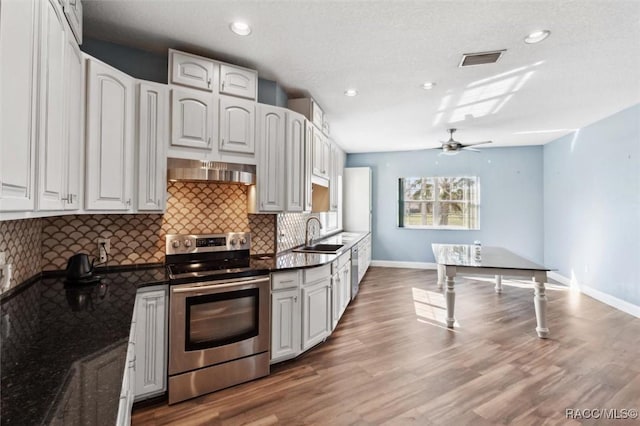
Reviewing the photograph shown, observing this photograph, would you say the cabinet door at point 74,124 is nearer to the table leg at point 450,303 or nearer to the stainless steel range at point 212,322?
the stainless steel range at point 212,322

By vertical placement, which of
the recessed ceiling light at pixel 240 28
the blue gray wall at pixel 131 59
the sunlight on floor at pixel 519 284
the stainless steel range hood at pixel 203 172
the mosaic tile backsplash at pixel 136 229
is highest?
the recessed ceiling light at pixel 240 28

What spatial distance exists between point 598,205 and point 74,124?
6526 mm

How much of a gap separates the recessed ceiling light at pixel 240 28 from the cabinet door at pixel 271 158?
649 millimetres

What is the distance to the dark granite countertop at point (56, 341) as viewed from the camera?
0.87 meters

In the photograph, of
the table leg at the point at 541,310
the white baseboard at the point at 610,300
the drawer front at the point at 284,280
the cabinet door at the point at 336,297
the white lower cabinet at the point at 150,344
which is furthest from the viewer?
the white baseboard at the point at 610,300

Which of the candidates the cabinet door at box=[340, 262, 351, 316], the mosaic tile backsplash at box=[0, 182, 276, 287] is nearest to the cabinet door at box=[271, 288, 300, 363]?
the mosaic tile backsplash at box=[0, 182, 276, 287]

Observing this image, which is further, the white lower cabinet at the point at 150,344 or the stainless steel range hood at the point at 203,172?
the stainless steel range hood at the point at 203,172

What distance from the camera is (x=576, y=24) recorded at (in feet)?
7.34

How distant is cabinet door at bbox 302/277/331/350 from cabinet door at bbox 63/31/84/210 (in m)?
1.81

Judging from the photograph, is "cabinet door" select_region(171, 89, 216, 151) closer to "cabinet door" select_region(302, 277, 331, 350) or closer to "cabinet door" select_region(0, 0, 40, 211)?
"cabinet door" select_region(0, 0, 40, 211)

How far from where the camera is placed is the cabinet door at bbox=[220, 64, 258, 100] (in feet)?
8.95

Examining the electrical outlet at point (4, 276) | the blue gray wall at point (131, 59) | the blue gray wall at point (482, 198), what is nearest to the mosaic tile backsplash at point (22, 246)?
the electrical outlet at point (4, 276)

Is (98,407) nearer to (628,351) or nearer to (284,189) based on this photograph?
(284,189)

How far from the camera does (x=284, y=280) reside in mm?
2656
